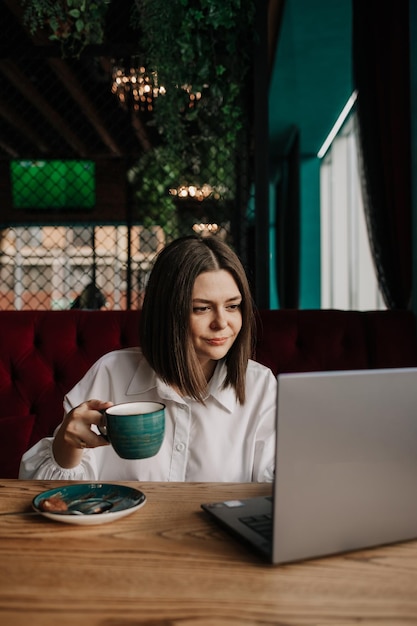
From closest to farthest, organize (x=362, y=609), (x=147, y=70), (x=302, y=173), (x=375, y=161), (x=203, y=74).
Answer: (x=362, y=609) → (x=375, y=161) → (x=203, y=74) → (x=147, y=70) → (x=302, y=173)

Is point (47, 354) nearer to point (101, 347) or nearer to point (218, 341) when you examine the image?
point (101, 347)

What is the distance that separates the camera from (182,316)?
1310 mm

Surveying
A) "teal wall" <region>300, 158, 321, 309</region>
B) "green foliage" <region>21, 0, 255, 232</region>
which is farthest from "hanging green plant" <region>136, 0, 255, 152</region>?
"teal wall" <region>300, 158, 321, 309</region>

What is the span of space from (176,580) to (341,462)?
0.82 feet

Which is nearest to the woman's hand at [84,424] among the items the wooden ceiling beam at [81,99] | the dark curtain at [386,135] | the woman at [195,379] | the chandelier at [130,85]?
the woman at [195,379]

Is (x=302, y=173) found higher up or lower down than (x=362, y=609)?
higher up

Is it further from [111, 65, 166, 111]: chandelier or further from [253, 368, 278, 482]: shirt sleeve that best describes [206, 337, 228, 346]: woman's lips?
[111, 65, 166, 111]: chandelier

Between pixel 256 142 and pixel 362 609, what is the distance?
212 centimetres

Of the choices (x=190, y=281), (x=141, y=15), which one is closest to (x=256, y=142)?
(x=141, y=15)

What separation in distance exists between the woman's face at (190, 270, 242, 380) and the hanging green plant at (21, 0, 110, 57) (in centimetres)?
169

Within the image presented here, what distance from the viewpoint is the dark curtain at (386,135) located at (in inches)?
85.8

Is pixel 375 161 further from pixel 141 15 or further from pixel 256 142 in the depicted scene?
pixel 141 15

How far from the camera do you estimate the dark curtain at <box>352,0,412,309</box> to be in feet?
7.15

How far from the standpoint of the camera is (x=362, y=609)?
0.63 metres
